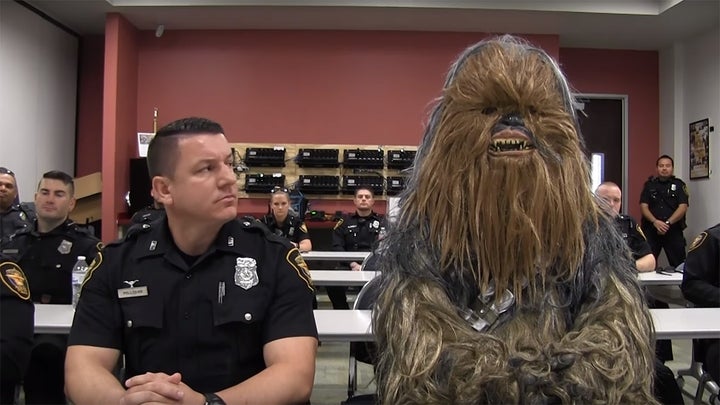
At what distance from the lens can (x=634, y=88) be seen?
7.25 meters

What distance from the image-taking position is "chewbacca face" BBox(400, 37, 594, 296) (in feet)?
3.50

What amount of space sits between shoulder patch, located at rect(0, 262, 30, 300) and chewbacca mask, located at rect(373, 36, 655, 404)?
1080 millimetres

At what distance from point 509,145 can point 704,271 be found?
191cm

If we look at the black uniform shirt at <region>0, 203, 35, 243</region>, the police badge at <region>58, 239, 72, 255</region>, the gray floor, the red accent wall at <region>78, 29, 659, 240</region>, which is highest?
the red accent wall at <region>78, 29, 659, 240</region>

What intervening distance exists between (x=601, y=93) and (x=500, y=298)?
7026mm

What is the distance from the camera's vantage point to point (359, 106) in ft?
21.6

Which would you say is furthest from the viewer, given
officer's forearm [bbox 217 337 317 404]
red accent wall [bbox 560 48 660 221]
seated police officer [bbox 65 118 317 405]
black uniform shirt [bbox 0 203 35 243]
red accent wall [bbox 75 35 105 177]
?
red accent wall [bbox 560 48 660 221]

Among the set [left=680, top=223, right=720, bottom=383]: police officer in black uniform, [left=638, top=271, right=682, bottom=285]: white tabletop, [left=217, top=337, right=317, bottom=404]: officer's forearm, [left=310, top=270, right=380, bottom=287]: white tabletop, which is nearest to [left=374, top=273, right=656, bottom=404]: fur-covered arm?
[left=217, top=337, right=317, bottom=404]: officer's forearm

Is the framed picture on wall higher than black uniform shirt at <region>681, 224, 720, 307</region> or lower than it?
higher

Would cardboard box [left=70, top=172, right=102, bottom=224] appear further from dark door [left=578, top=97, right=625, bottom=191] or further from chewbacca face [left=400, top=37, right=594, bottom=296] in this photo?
dark door [left=578, top=97, right=625, bottom=191]

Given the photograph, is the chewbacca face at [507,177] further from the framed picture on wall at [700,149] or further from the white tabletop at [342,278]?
the framed picture on wall at [700,149]

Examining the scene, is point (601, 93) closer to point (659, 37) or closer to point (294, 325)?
point (659, 37)

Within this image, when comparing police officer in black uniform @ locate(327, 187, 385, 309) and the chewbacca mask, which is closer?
the chewbacca mask

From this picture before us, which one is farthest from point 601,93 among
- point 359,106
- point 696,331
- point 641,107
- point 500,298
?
point 500,298
